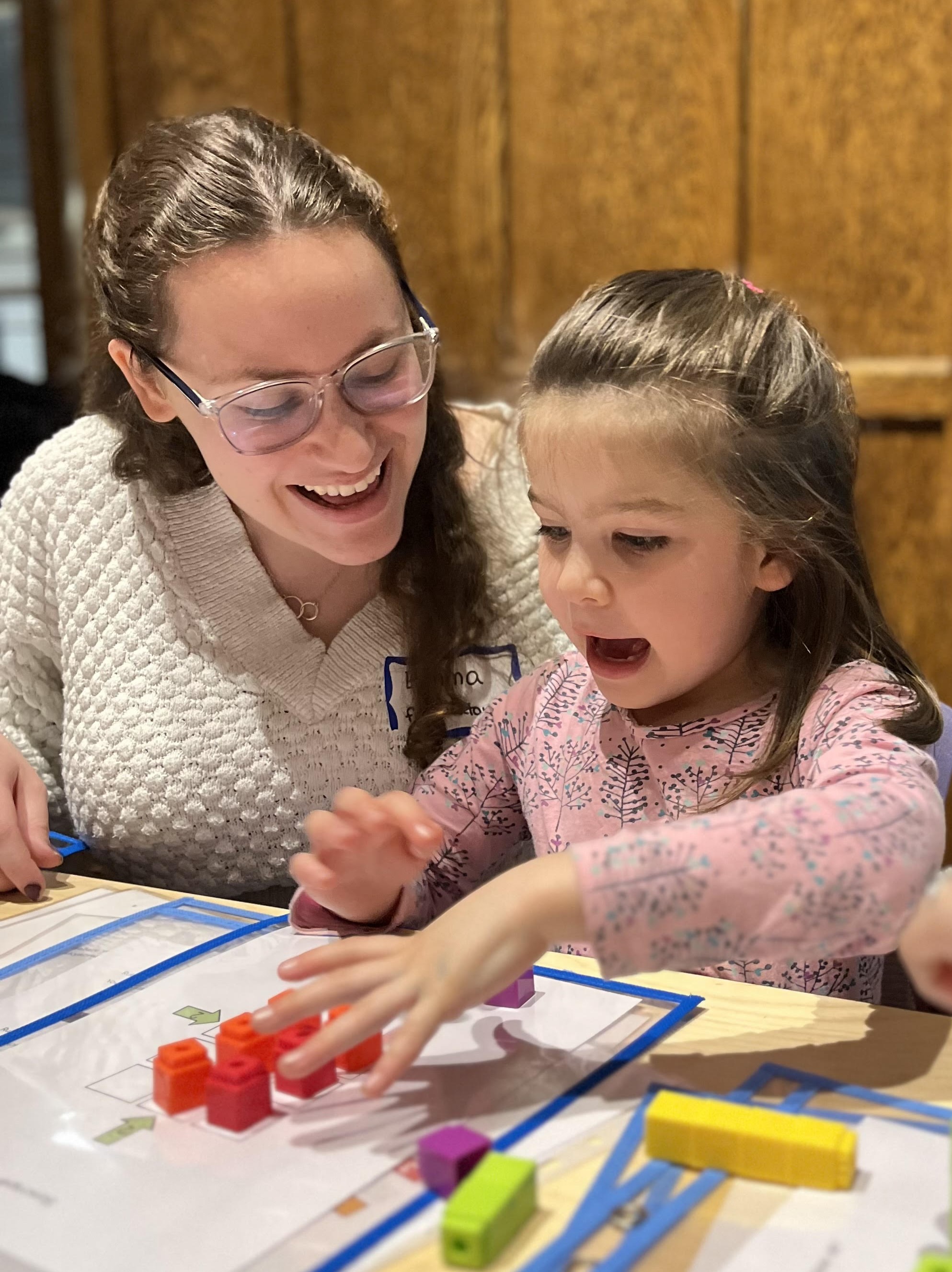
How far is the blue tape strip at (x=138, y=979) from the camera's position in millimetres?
952

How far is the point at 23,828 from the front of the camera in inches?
50.8

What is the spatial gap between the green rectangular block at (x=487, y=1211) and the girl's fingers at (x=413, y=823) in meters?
0.26

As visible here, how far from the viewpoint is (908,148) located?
2.39m

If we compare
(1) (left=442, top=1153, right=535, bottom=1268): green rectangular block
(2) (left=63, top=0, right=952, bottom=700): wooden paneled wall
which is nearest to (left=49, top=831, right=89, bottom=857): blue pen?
(1) (left=442, top=1153, right=535, bottom=1268): green rectangular block

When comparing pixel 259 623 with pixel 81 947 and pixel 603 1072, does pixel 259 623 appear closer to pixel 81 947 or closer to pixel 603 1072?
pixel 81 947

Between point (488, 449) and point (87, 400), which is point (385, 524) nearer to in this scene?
point (488, 449)

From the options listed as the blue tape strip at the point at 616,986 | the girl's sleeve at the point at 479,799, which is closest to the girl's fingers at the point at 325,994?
the blue tape strip at the point at 616,986

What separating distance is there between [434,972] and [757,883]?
19 centimetres

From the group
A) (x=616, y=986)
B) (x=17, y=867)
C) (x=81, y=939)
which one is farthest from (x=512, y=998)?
(x=17, y=867)

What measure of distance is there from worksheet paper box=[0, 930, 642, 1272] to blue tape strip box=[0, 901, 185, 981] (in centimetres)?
12

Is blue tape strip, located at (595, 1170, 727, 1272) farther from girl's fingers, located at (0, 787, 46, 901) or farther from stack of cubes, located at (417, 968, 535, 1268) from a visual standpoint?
girl's fingers, located at (0, 787, 46, 901)

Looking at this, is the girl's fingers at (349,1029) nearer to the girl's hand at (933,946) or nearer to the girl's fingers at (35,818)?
the girl's hand at (933,946)

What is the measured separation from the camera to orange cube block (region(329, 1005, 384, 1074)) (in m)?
0.86

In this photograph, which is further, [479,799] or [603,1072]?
[479,799]
